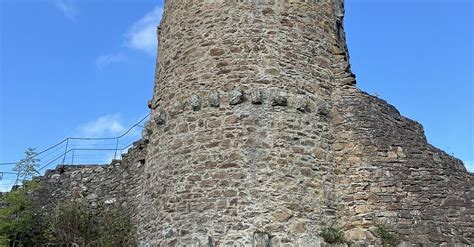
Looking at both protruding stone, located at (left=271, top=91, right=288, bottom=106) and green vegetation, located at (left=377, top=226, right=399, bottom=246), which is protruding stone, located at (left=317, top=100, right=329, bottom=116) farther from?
green vegetation, located at (left=377, top=226, right=399, bottom=246)

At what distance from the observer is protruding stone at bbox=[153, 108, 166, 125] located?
10734 mm

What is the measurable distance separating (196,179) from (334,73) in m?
3.79

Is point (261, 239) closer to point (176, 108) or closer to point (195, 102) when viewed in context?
point (195, 102)

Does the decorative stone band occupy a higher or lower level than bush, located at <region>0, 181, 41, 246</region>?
higher

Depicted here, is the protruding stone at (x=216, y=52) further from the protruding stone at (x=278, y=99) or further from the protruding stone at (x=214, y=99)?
the protruding stone at (x=278, y=99)

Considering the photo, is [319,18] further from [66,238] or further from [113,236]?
[66,238]

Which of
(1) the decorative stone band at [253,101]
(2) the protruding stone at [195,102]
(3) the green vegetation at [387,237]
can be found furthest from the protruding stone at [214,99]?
(3) the green vegetation at [387,237]

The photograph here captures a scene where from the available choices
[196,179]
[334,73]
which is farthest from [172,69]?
[334,73]

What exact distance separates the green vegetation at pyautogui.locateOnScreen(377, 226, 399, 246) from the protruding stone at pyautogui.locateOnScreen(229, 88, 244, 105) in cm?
347

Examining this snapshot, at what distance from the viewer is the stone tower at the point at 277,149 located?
9344mm

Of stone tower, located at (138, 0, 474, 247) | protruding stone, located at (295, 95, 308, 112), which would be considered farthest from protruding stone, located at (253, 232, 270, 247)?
protruding stone, located at (295, 95, 308, 112)

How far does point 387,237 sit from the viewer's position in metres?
9.59

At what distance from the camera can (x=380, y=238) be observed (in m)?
9.61

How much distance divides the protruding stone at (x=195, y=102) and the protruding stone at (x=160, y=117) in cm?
77
